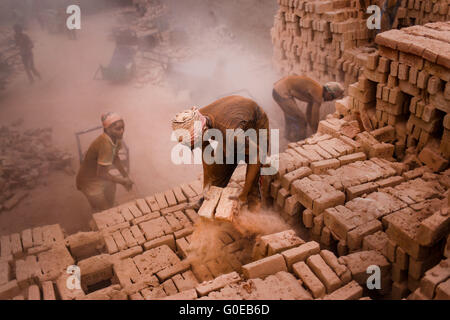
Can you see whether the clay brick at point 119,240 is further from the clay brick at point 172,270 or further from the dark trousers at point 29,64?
the dark trousers at point 29,64

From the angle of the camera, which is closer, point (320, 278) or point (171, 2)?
point (320, 278)

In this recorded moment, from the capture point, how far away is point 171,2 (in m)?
17.9

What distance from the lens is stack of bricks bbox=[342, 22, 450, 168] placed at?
4648 mm

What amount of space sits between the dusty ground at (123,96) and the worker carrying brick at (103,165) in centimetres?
84

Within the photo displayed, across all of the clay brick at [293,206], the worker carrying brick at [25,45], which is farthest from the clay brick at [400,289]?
the worker carrying brick at [25,45]

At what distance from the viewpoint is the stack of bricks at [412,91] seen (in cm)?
465

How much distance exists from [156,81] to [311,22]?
19.5 ft

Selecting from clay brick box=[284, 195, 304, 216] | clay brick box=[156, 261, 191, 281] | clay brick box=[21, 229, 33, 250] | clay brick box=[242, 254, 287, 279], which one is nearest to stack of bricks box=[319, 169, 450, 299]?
clay brick box=[284, 195, 304, 216]

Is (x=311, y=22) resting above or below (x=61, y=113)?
above

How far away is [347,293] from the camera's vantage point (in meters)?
3.26

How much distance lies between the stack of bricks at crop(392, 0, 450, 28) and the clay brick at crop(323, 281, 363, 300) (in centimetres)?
778

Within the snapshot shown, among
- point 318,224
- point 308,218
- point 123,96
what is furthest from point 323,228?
point 123,96
